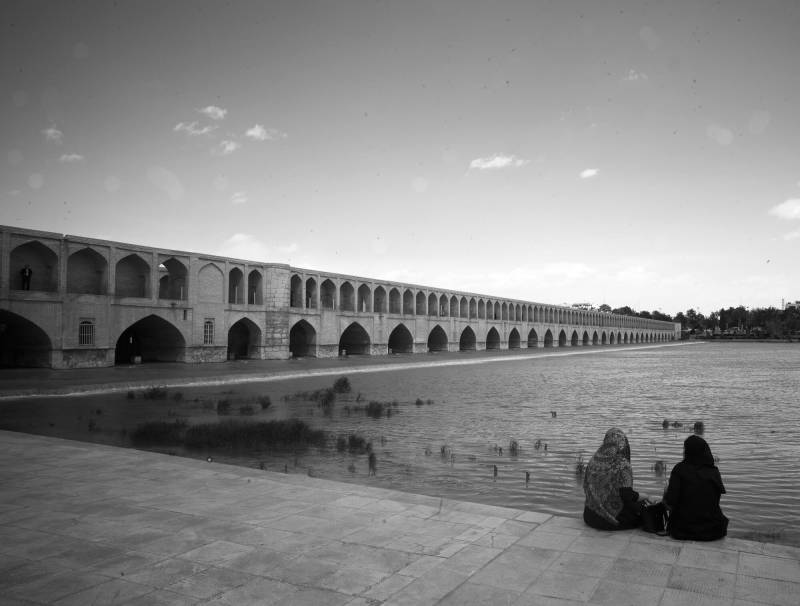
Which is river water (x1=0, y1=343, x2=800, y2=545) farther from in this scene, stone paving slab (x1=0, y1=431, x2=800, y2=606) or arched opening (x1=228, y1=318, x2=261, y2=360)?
arched opening (x1=228, y1=318, x2=261, y2=360)

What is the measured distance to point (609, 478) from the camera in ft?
15.4

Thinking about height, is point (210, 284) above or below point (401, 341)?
above

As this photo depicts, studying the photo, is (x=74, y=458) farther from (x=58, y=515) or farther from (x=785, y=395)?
(x=785, y=395)

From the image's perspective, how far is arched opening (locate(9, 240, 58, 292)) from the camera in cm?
2273

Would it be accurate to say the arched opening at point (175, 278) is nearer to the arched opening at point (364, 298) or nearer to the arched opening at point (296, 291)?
the arched opening at point (296, 291)

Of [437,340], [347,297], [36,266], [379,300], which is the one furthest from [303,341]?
[437,340]

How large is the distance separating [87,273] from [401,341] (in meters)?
25.0

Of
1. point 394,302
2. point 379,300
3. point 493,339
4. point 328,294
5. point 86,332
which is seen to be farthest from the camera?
point 493,339

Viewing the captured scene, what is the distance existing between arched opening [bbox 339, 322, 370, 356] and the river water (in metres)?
18.4

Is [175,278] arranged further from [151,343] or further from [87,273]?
[87,273]

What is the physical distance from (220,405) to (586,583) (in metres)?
11.2

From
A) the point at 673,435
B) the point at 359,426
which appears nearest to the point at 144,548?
the point at 359,426

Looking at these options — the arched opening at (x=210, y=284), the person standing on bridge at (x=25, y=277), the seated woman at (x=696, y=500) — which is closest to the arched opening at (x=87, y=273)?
the person standing on bridge at (x=25, y=277)

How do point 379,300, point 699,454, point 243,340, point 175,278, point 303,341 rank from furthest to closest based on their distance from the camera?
point 379,300
point 303,341
point 243,340
point 175,278
point 699,454
